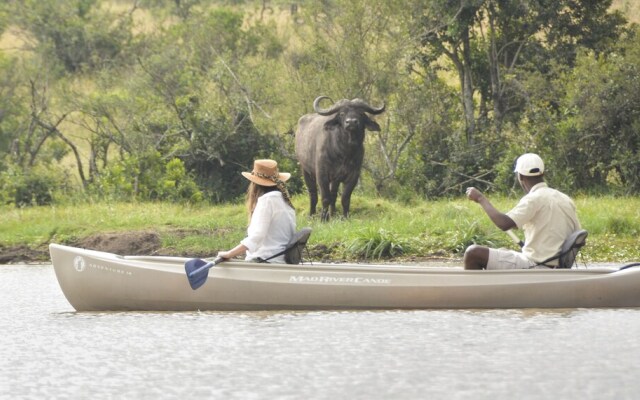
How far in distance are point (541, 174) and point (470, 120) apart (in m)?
15.7

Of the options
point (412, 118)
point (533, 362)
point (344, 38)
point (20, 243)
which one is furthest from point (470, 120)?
point (533, 362)

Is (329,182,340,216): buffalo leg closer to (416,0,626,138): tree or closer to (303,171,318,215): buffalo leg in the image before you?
(303,171,318,215): buffalo leg

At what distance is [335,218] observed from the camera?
793 inches

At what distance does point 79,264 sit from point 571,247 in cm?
439

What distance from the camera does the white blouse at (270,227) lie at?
36.5 feet

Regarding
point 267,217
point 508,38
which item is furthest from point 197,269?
point 508,38

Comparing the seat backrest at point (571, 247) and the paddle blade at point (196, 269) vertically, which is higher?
the seat backrest at point (571, 247)

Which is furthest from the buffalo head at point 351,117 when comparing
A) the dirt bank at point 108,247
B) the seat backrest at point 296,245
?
the seat backrest at point 296,245

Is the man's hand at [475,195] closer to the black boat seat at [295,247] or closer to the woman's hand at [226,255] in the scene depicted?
the black boat seat at [295,247]

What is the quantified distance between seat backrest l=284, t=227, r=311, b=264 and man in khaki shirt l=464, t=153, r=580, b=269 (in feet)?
5.38

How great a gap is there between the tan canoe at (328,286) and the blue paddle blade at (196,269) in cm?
20

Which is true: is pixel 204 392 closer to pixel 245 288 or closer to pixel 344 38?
pixel 245 288

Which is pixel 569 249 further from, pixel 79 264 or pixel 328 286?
pixel 79 264

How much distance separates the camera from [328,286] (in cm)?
1107
